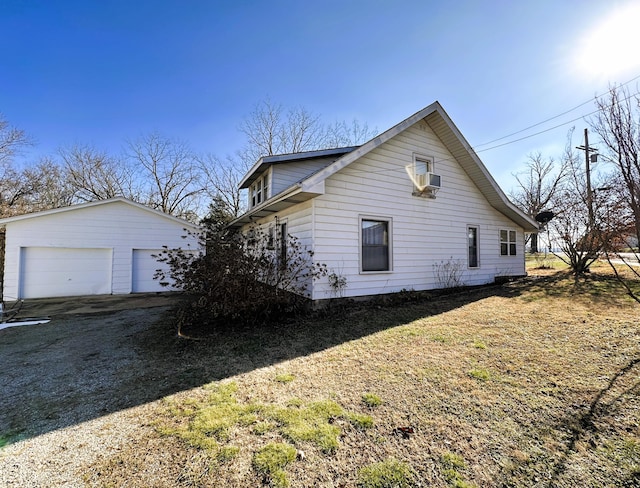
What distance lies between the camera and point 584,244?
11.9 meters

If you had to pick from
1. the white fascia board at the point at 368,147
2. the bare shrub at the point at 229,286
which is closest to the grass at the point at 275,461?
the bare shrub at the point at 229,286

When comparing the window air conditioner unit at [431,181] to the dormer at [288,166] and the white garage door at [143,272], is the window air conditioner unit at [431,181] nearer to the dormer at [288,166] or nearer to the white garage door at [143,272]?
the dormer at [288,166]

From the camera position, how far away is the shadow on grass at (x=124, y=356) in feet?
9.89

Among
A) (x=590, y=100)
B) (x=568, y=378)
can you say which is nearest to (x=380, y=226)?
(x=590, y=100)

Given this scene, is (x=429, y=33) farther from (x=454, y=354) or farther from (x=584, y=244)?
(x=584, y=244)

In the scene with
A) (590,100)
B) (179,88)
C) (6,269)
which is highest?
(179,88)

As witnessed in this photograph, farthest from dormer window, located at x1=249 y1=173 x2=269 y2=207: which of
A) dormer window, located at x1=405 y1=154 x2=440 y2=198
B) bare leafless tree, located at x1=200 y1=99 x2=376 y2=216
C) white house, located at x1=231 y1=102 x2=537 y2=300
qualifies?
bare leafless tree, located at x1=200 y1=99 x2=376 y2=216

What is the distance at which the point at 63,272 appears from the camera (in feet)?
36.9

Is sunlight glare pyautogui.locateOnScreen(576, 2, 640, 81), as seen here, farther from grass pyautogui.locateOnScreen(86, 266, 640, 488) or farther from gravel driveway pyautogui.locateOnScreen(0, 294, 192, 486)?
gravel driveway pyautogui.locateOnScreen(0, 294, 192, 486)

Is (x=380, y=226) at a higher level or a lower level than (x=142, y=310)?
higher

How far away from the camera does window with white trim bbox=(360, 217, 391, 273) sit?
7.98 m

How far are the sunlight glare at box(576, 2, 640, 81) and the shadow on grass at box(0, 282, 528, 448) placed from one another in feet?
17.7

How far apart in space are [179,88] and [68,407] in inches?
499

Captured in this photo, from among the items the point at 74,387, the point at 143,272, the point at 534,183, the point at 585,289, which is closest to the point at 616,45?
the point at 585,289
